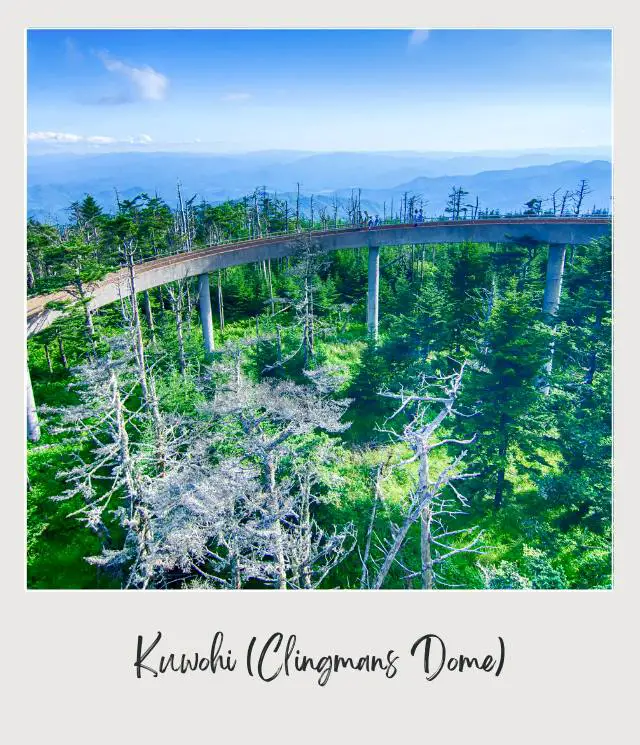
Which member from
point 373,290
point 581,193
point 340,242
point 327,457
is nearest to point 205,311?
point 340,242

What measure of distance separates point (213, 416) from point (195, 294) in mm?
19964

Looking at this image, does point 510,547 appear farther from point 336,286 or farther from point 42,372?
point 336,286

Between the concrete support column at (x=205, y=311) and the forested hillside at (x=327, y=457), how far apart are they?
1.72m

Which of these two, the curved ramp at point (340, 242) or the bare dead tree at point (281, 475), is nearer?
the bare dead tree at point (281, 475)

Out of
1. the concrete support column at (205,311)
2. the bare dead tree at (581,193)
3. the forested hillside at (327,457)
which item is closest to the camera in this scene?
the forested hillside at (327,457)

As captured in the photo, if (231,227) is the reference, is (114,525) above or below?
below

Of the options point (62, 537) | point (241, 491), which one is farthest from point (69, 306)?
point (241, 491)

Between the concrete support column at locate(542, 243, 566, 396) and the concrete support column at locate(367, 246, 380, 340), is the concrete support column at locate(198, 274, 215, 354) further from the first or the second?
the concrete support column at locate(542, 243, 566, 396)

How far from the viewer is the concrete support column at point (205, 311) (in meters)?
26.9

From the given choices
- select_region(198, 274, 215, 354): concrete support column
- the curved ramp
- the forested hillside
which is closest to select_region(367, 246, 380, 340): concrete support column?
the curved ramp

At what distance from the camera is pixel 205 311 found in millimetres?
27703

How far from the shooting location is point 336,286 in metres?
38.8

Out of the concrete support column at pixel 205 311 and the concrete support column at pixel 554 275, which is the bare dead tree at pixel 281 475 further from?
the concrete support column at pixel 554 275

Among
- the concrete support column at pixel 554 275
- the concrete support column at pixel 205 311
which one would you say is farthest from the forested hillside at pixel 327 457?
the concrete support column at pixel 205 311
